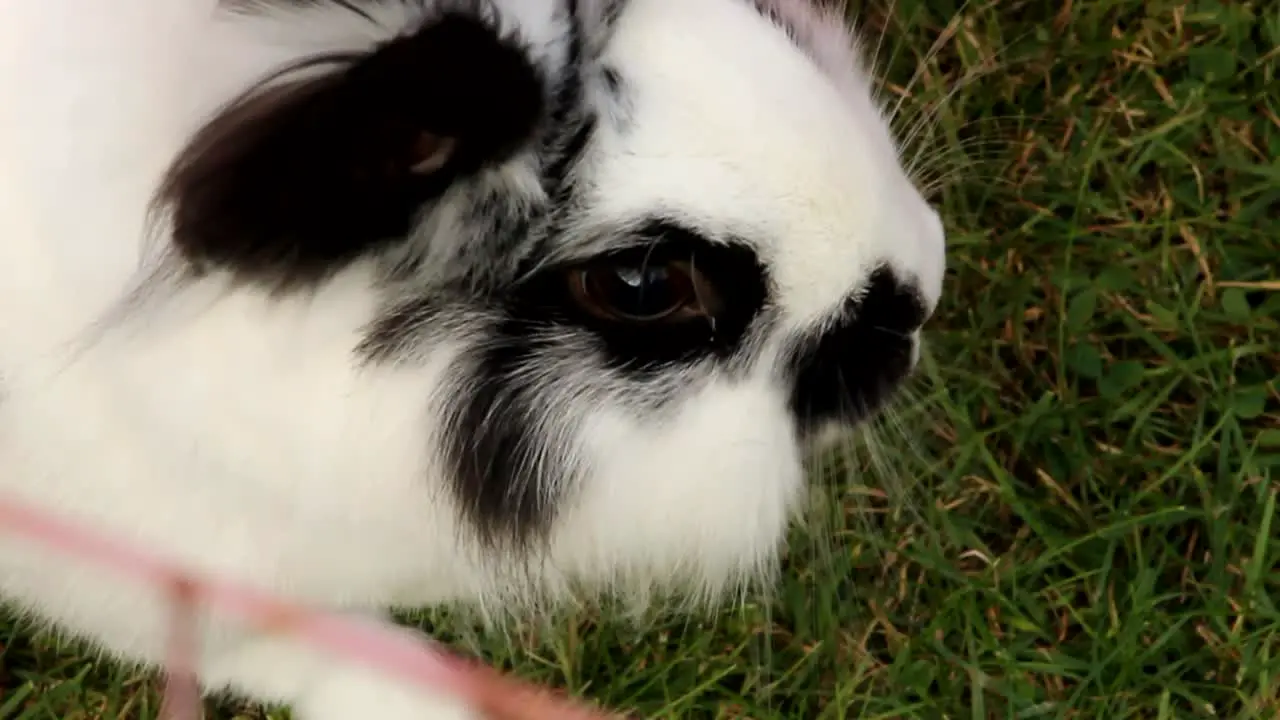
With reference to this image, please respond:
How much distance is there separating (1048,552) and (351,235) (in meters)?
0.85

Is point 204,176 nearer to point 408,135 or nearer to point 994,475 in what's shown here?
point 408,135

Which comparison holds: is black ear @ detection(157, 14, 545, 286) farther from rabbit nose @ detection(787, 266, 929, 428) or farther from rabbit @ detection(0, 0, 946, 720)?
rabbit nose @ detection(787, 266, 929, 428)

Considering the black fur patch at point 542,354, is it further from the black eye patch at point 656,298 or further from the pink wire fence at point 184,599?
the pink wire fence at point 184,599

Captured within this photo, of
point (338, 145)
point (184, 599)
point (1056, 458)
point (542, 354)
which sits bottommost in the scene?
point (1056, 458)

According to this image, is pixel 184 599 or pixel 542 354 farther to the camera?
pixel 184 599

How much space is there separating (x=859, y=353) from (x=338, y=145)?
0.36 metres

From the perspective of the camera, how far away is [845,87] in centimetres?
81

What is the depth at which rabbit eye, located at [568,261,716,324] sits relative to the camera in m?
0.68

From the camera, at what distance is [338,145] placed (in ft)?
1.79

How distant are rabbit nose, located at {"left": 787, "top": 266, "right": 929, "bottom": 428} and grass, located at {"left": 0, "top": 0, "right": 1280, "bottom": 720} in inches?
11.1

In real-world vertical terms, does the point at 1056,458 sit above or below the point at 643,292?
below

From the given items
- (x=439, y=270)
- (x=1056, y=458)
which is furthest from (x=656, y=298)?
(x=1056, y=458)

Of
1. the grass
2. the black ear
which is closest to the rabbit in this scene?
the black ear

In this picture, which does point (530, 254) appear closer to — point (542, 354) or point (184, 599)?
point (542, 354)
